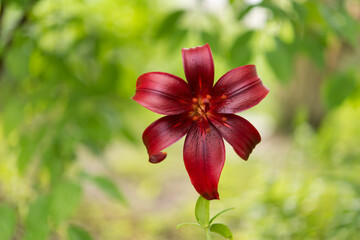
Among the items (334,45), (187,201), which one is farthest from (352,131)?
(187,201)

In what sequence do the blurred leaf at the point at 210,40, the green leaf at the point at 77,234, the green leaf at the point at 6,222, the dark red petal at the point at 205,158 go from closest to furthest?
the dark red petal at the point at 205,158
the green leaf at the point at 6,222
the green leaf at the point at 77,234
the blurred leaf at the point at 210,40

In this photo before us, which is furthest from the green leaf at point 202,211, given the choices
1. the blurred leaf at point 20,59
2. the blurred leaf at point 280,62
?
the blurred leaf at point 20,59

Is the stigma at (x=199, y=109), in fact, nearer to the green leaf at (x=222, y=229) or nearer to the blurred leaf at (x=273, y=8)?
the green leaf at (x=222, y=229)

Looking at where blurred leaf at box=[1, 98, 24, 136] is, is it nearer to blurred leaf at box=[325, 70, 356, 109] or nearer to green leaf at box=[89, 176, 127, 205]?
green leaf at box=[89, 176, 127, 205]

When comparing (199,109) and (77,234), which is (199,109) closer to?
(199,109)

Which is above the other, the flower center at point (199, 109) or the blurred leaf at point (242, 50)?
the blurred leaf at point (242, 50)

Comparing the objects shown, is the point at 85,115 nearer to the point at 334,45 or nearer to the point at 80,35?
the point at 80,35

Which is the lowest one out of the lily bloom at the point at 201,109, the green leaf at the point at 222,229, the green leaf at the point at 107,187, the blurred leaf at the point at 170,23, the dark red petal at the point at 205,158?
the green leaf at the point at 222,229

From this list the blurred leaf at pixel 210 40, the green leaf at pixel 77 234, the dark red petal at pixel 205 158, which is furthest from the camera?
the blurred leaf at pixel 210 40
